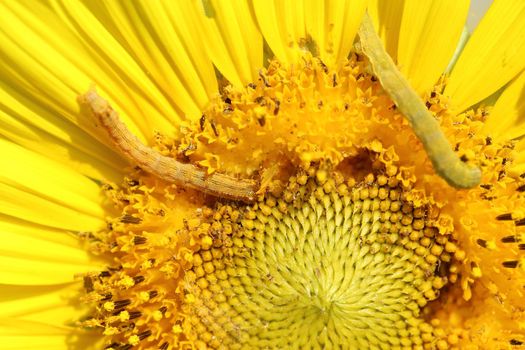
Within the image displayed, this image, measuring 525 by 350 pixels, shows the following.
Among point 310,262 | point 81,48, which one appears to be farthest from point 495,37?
point 81,48

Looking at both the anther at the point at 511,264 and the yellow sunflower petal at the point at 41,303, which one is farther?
the yellow sunflower petal at the point at 41,303

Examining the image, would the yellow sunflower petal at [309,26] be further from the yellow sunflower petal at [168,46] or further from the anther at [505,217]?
the anther at [505,217]

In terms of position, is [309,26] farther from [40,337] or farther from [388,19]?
[40,337]

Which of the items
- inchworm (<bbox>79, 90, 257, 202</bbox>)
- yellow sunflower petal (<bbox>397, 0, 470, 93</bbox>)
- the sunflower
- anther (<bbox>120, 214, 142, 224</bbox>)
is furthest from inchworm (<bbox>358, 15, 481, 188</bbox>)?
anther (<bbox>120, 214, 142, 224</bbox>)

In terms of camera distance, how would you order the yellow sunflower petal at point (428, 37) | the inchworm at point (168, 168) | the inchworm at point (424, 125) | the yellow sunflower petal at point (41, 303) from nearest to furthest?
the inchworm at point (424, 125) < the yellow sunflower petal at point (428, 37) < the inchworm at point (168, 168) < the yellow sunflower petal at point (41, 303)

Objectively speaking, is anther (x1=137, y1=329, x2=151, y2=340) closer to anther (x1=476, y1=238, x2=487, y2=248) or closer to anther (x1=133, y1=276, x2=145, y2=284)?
anther (x1=133, y1=276, x2=145, y2=284)

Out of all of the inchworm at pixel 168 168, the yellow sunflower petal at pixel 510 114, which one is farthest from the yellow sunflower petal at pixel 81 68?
the yellow sunflower petal at pixel 510 114

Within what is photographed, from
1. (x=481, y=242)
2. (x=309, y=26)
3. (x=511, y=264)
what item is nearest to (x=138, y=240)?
(x=309, y=26)
